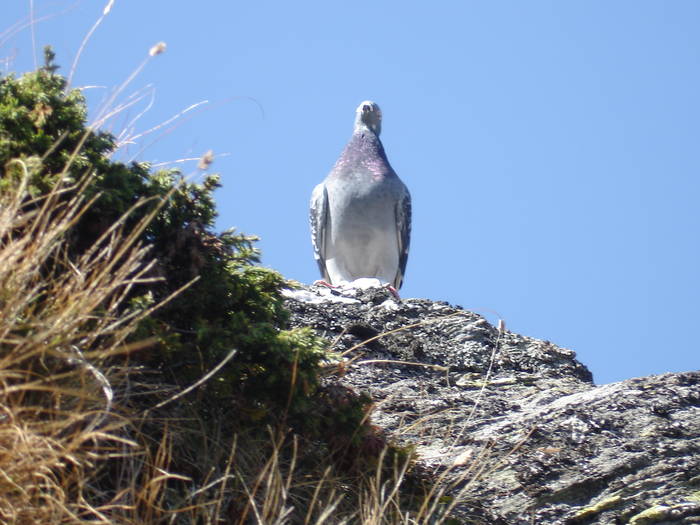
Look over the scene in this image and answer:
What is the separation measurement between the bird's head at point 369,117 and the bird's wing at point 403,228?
82 centimetres

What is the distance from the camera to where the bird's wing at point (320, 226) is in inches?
463

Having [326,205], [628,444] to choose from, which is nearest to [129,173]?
[628,444]

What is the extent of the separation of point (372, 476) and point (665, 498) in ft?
3.45

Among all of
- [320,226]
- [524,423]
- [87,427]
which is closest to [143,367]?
[87,427]

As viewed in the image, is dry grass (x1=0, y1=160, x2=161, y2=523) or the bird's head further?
the bird's head

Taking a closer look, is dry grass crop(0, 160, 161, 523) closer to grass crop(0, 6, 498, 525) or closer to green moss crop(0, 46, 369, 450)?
grass crop(0, 6, 498, 525)

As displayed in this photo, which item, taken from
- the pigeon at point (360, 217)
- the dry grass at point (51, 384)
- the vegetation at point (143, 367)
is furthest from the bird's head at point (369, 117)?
the dry grass at point (51, 384)

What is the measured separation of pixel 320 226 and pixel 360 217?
0.44 metres

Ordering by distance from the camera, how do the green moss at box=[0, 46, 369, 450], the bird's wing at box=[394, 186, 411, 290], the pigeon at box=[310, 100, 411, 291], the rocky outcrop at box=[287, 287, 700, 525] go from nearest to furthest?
1. the green moss at box=[0, 46, 369, 450]
2. the rocky outcrop at box=[287, 287, 700, 525]
3. the pigeon at box=[310, 100, 411, 291]
4. the bird's wing at box=[394, 186, 411, 290]

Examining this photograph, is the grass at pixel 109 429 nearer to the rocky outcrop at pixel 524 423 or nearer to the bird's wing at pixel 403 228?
the rocky outcrop at pixel 524 423

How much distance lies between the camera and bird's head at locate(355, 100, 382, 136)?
12508 mm

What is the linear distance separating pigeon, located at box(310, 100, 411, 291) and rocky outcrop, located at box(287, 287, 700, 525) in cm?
528

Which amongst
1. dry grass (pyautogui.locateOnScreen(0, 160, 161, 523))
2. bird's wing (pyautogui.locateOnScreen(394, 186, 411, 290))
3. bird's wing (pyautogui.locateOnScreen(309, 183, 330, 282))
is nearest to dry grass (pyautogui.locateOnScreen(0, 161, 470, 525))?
dry grass (pyautogui.locateOnScreen(0, 160, 161, 523))

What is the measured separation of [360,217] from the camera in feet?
37.8
